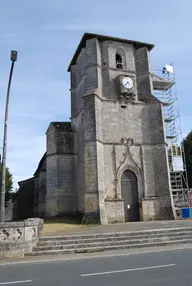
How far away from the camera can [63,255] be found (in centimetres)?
903

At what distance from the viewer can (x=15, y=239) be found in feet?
29.5

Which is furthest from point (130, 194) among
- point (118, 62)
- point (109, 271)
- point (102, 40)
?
point (109, 271)

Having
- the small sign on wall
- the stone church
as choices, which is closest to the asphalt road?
the stone church

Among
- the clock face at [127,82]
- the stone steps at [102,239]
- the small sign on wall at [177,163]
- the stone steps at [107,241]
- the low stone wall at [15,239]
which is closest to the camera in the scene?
the low stone wall at [15,239]

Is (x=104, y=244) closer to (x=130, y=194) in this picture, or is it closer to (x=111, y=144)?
(x=130, y=194)

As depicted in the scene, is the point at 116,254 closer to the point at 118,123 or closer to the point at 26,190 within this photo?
the point at 118,123

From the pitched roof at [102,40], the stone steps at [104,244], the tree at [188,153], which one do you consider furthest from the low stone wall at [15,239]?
the tree at [188,153]

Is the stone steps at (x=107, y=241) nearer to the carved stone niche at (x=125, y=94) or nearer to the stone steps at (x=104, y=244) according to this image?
the stone steps at (x=104, y=244)

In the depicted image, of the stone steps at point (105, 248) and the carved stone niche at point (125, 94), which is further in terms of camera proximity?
the carved stone niche at point (125, 94)

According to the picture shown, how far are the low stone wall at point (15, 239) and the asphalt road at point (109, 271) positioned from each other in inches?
44.0

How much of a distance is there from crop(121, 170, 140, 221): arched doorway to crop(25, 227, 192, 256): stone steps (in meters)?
8.22

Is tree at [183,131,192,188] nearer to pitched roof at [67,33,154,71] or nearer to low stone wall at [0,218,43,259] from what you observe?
pitched roof at [67,33,154,71]

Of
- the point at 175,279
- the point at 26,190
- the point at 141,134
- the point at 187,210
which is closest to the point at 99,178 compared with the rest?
the point at 141,134

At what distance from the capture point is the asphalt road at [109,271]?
5.42m
